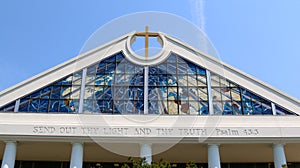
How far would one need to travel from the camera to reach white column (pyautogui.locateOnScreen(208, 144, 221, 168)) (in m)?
18.7

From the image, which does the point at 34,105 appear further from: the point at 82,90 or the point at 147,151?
the point at 147,151

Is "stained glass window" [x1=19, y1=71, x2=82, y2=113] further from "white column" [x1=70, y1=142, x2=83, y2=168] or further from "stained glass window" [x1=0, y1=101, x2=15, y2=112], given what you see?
"white column" [x1=70, y1=142, x2=83, y2=168]

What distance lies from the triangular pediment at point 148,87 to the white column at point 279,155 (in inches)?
76.6

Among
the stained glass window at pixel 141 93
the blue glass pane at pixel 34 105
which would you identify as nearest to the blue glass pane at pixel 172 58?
the stained glass window at pixel 141 93

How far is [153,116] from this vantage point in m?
19.3

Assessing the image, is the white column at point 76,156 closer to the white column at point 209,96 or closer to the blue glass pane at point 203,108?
the blue glass pane at point 203,108

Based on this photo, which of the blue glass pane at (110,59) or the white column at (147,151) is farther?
the blue glass pane at (110,59)

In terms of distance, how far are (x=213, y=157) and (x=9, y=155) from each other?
396 inches

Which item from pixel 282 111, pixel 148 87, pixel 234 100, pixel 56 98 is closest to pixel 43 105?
pixel 56 98

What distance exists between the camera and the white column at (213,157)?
1869cm

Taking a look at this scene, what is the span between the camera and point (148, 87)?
20672 mm

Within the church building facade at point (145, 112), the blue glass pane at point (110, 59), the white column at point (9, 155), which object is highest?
the blue glass pane at point (110, 59)

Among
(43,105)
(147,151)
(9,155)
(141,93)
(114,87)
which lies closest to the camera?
(9,155)

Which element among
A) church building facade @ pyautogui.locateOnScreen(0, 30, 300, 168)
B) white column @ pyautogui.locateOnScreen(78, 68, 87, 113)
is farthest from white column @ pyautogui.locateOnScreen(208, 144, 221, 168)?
white column @ pyautogui.locateOnScreen(78, 68, 87, 113)
